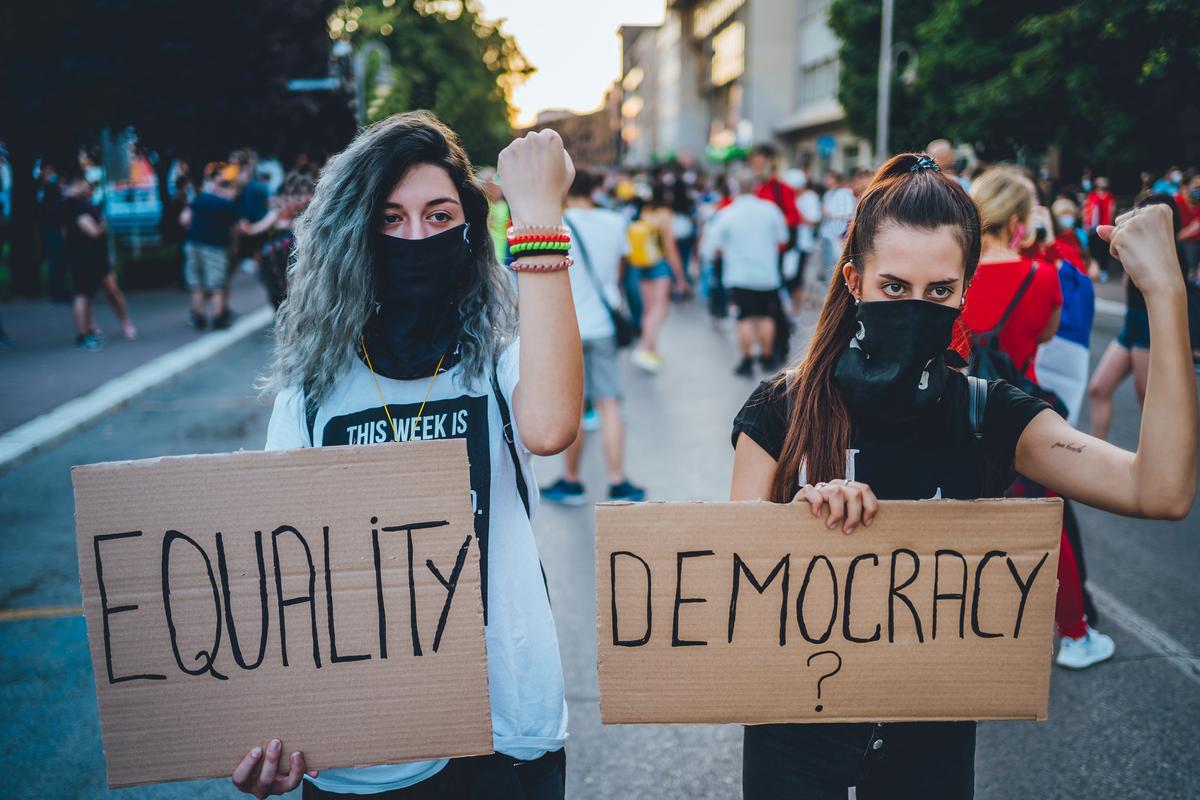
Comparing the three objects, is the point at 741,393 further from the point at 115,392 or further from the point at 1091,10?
the point at 1091,10

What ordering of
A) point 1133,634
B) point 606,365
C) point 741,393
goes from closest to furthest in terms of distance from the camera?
point 1133,634
point 606,365
point 741,393

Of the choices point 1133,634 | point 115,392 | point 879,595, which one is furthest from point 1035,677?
point 115,392

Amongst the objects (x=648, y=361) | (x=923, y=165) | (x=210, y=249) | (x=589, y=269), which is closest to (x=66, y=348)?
(x=210, y=249)

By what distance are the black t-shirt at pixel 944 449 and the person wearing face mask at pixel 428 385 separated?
65 centimetres

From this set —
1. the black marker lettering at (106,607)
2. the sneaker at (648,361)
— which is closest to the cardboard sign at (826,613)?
the black marker lettering at (106,607)

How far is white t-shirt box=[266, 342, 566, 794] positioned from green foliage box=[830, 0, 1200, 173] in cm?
1218

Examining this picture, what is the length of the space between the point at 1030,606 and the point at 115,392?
9.44 meters

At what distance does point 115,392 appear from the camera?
9547mm

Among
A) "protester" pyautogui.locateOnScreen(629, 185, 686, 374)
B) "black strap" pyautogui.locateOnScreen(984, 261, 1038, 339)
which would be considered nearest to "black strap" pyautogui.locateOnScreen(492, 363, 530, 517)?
"black strap" pyautogui.locateOnScreen(984, 261, 1038, 339)

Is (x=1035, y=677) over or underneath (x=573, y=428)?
underneath

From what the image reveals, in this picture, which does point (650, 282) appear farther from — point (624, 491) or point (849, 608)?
point (849, 608)

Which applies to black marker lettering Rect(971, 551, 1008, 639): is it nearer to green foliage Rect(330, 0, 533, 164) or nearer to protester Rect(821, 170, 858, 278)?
protester Rect(821, 170, 858, 278)

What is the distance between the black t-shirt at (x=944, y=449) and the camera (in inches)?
75.9

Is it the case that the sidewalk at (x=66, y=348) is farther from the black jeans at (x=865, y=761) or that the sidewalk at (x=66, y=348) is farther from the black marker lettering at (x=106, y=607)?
the black jeans at (x=865, y=761)
